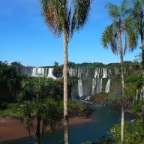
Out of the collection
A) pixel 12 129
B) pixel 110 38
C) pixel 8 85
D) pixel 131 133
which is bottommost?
pixel 12 129

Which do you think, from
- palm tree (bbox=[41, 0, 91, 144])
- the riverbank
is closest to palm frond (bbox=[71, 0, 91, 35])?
palm tree (bbox=[41, 0, 91, 144])

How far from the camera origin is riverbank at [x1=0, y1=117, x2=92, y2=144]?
43.7 metres

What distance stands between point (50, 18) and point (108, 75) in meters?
91.5

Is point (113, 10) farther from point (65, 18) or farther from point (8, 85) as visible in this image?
point (8, 85)

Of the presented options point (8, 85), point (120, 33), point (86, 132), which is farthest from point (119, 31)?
point (8, 85)

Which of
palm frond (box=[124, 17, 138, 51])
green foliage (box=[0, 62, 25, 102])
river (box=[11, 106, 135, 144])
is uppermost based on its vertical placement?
palm frond (box=[124, 17, 138, 51])

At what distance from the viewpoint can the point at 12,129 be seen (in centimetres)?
4884

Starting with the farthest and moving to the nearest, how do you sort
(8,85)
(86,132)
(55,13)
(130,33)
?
(8,85)
(86,132)
(130,33)
(55,13)

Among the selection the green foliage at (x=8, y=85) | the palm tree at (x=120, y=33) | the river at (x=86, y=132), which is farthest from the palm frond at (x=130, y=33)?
the green foliage at (x=8, y=85)

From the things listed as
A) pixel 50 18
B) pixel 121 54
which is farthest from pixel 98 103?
pixel 50 18

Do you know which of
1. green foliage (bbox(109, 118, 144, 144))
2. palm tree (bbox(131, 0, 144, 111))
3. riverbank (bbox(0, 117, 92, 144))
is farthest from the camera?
riverbank (bbox(0, 117, 92, 144))

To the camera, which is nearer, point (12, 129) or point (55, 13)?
point (55, 13)

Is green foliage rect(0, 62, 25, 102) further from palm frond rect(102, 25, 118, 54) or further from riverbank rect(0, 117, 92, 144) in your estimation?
palm frond rect(102, 25, 118, 54)

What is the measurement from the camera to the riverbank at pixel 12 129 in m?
43.7
